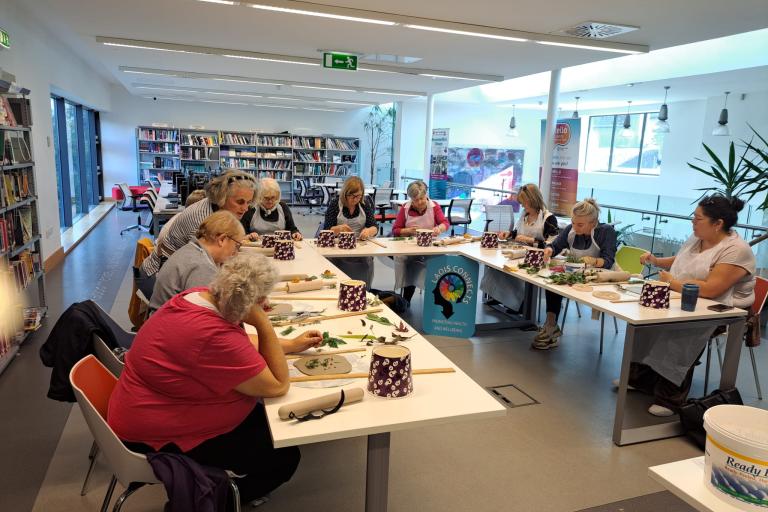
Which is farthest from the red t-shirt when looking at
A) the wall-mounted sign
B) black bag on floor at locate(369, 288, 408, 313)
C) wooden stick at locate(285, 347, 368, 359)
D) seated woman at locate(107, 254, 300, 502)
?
the wall-mounted sign

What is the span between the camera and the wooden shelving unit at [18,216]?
3.73m

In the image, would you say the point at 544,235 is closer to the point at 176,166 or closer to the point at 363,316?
the point at 363,316

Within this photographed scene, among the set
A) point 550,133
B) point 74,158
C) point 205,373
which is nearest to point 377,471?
point 205,373

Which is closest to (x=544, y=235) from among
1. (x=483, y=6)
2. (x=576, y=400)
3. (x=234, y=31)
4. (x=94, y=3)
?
(x=576, y=400)

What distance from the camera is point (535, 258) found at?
3850 millimetres

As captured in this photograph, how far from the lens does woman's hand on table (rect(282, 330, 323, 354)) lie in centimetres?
204

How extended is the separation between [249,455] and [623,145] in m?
15.0

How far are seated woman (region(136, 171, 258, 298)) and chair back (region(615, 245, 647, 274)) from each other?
305 cm

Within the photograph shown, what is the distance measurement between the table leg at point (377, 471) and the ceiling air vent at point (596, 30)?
16.3 feet

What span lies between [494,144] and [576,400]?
13.6m

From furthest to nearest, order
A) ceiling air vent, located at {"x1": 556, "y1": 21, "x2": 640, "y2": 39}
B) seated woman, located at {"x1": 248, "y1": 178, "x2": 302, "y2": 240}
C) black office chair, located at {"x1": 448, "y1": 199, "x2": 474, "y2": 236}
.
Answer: black office chair, located at {"x1": 448, "y1": 199, "x2": 474, "y2": 236} < ceiling air vent, located at {"x1": 556, "y1": 21, "x2": 640, "y2": 39} < seated woman, located at {"x1": 248, "y1": 178, "x2": 302, "y2": 240}

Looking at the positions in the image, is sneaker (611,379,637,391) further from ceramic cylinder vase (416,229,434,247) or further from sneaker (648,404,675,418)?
ceramic cylinder vase (416,229,434,247)

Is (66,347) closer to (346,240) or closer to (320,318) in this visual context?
(320,318)

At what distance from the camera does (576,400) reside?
138 inches
